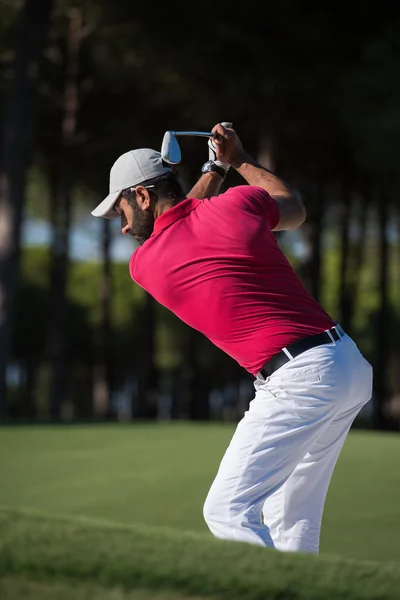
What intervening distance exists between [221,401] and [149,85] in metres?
7.61

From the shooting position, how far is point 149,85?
72.0 feet

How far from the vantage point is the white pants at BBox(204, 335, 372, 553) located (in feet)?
12.9

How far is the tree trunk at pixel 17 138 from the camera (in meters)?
17.9

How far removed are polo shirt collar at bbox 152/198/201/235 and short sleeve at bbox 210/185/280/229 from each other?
0.36ft

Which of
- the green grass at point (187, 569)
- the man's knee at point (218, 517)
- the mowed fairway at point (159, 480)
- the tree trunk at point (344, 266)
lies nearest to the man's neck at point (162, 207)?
the man's knee at point (218, 517)

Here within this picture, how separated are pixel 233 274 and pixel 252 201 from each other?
303 mm

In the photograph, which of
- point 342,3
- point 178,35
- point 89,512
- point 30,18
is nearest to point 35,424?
point 89,512

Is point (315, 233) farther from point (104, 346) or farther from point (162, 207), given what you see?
point (162, 207)

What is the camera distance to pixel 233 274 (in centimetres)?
404

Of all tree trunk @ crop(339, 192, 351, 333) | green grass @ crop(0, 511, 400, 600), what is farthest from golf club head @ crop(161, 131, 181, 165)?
tree trunk @ crop(339, 192, 351, 333)

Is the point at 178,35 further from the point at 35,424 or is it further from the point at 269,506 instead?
the point at 269,506

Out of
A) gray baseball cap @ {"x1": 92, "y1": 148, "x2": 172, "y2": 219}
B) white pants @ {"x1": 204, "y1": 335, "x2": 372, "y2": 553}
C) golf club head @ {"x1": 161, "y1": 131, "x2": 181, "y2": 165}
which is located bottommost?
white pants @ {"x1": 204, "y1": 335, "x2": 372, "y2": 553}

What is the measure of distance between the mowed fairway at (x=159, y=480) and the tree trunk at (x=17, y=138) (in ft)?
22.5

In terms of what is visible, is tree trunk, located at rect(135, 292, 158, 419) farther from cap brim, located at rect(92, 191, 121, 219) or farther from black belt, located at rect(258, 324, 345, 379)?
black belt, located at rect(258, 324, 345, 379)
